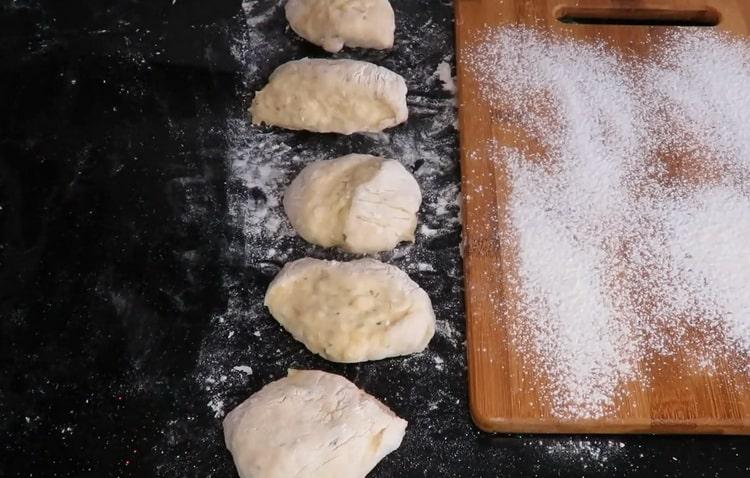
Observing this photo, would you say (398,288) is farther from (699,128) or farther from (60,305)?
(699,128)

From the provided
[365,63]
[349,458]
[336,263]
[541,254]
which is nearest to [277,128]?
[365,63]

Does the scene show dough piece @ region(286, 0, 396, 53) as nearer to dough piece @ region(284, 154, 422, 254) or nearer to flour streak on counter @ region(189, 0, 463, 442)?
flour streak on counter @ region(189, 0, 463, 442)

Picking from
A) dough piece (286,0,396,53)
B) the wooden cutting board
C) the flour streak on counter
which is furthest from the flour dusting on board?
dough piece (286,0,396,53)

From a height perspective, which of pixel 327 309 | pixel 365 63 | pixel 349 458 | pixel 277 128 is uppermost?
pixel 365 63

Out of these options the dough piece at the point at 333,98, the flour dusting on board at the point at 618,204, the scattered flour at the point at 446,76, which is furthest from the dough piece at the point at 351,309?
the scattered flour at the point at 446,76

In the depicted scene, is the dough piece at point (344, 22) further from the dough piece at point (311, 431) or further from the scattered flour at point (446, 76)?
the dough piece at point (311, 431)

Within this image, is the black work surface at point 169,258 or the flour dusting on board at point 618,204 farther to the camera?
the flour dusting on board at point 618,204
